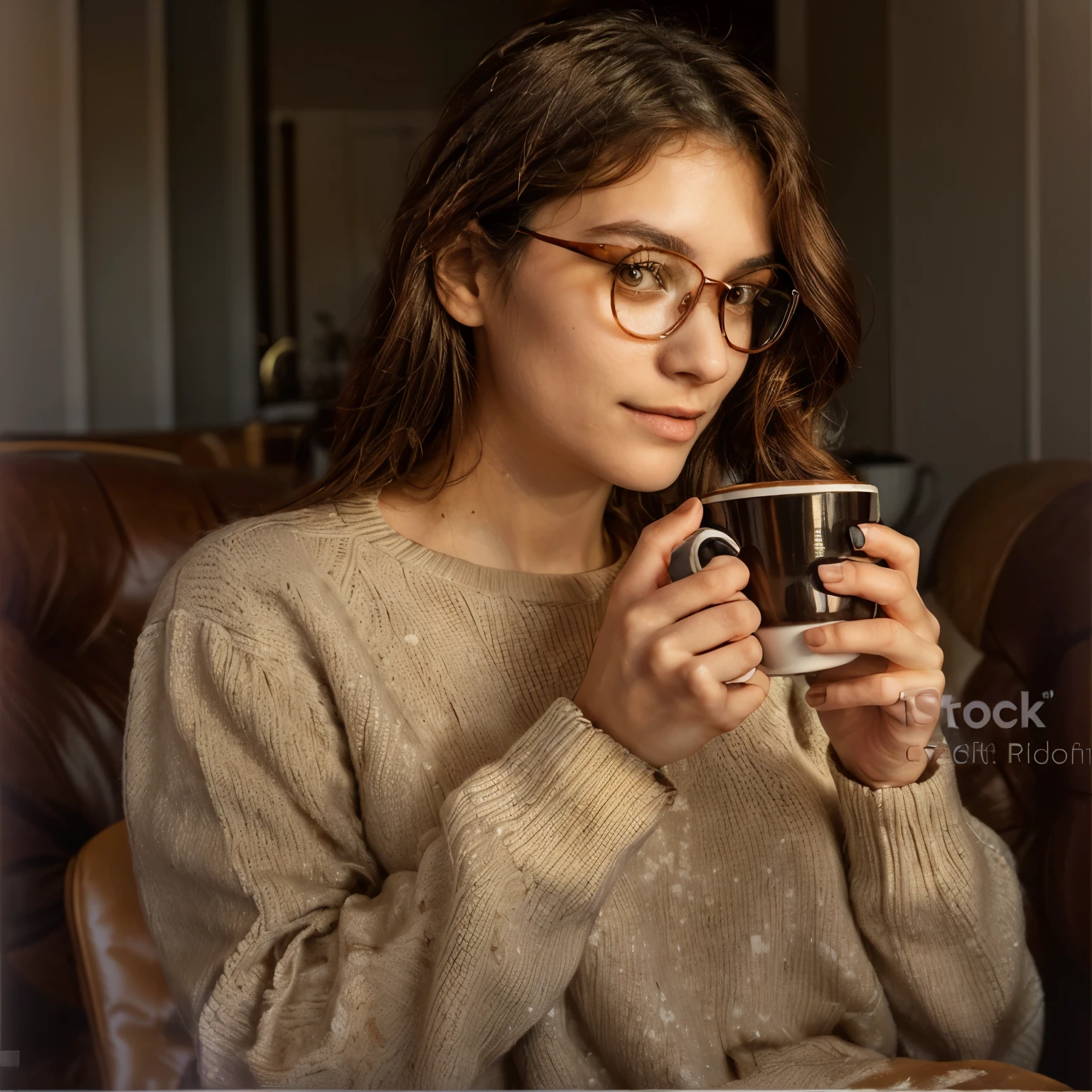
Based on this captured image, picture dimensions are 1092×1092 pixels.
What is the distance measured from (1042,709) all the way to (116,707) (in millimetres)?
782

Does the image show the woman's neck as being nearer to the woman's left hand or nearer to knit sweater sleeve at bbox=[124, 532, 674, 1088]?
knit sweater sleeve at bbox=[124, 532, 674, 1088]

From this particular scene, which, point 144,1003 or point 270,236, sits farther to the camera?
point 270,236

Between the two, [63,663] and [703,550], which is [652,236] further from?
[63,663]

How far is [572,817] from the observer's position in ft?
1.98

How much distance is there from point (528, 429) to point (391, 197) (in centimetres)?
327

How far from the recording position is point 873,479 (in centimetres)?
111

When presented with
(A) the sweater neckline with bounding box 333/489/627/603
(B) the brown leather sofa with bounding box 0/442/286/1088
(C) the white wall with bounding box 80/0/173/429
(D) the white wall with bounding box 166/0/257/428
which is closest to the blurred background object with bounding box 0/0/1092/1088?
(B) the brown leather sofa with bounding box 0/442/286/1088

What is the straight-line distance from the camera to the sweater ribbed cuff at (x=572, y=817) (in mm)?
599

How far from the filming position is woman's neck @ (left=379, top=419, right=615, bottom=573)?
80 cm

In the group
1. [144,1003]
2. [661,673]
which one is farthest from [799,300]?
[144,1003]

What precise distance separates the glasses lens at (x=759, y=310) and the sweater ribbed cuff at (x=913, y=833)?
10.8 inches

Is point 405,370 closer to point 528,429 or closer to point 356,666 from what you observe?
point 528,429

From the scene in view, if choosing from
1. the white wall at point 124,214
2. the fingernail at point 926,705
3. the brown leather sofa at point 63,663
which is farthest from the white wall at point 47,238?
the fingernail at point 926,705

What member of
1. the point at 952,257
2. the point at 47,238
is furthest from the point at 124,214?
the point at 952,257
